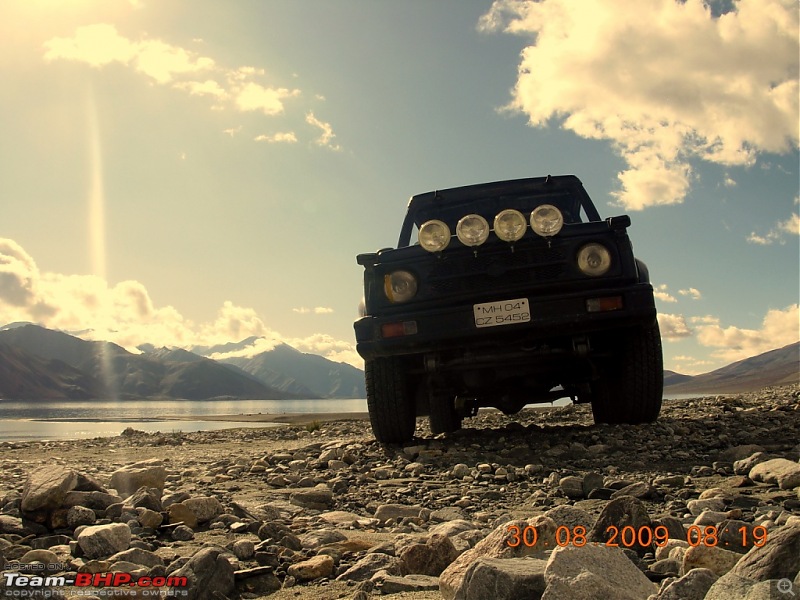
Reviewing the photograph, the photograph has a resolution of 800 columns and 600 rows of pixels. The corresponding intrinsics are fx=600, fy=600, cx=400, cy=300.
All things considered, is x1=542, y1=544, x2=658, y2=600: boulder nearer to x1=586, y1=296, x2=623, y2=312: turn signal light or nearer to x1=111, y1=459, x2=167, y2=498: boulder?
x1=111, y1=459, x2=167, y2=498: boulder

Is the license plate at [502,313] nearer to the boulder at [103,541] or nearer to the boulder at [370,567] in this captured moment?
the boulder at [370,567]

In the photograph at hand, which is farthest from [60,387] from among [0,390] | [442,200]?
[442,200]

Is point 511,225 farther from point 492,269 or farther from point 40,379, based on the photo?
point 40,379

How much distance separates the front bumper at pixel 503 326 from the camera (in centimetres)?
403

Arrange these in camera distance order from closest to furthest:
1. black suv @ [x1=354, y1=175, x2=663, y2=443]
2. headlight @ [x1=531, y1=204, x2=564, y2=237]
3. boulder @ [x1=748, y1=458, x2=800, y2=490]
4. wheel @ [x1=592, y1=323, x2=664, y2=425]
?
1. boulder @ [x1=748, y1=458, x2=800, y2=490]
2. black suv @ [x1=354, y1=175, x2=663, y2=443]
3. headlight @ [x1=531, y1=204, x2=564, y2=237]
4. wheel @ [x1=592, y1=323, x2=664, y2=425]

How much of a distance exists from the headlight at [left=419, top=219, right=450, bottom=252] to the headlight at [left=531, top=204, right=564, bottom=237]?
624 millimetres

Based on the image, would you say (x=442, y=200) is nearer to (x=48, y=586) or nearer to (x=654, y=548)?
(x=654, y=548)

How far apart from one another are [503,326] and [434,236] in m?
0.82

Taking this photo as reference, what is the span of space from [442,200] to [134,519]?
4165mm

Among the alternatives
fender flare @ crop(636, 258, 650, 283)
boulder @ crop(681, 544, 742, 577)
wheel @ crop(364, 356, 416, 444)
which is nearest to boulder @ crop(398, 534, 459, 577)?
boulder @ crop(681, 544, 742, 577)

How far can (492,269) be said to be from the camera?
171 inches

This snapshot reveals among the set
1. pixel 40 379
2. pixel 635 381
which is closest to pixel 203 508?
pixel 635 381
